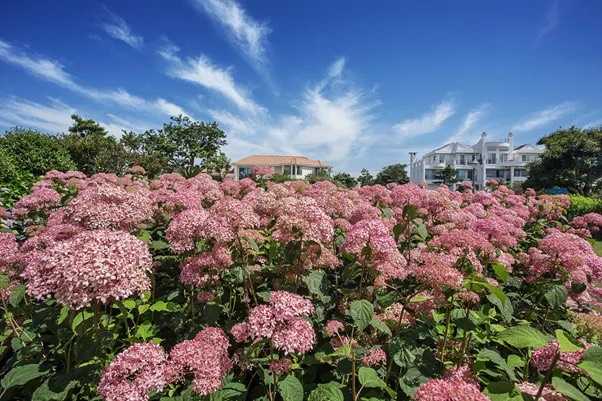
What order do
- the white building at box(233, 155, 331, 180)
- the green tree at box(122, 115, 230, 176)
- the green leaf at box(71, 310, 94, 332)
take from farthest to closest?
the white building at box(233, 155, 331, 180), the green tree at box(122, 115, 230, 176), the green leaf at box(71, 310, 94, 332)

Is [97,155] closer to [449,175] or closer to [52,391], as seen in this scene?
[52,391]

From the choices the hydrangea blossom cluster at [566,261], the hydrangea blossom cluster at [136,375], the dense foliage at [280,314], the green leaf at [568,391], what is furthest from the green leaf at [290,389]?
the hydrangea blossom cluster at [566,261]

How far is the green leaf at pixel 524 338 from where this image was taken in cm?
152

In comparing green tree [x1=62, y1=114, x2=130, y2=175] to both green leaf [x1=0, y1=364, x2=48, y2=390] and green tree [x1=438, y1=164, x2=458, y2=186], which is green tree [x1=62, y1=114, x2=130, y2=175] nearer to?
green leaf [x1=0, y1=364, x2=48, y2=390]

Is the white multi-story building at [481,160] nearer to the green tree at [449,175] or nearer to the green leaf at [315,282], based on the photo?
the green tree at [449,175]

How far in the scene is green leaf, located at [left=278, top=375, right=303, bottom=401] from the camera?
1792 millimetres

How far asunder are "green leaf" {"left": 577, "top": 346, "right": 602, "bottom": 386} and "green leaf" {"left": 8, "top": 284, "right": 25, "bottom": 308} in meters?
3.38

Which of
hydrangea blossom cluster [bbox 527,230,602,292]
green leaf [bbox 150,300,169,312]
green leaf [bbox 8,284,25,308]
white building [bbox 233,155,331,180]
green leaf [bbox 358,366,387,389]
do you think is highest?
white building [bbox 233,155,331,180]

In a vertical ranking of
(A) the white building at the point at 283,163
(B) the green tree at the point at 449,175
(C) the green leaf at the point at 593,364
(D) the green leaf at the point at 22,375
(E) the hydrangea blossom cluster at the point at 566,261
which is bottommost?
(D) the green leaf at the point at 22,375

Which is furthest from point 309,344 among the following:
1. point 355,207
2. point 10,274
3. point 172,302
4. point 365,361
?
point 10,274

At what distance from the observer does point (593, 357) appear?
1.38m

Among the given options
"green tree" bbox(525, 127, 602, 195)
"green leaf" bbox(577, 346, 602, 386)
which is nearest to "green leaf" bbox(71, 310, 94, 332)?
"green leaf" bbox(577, 346, 602, 386)

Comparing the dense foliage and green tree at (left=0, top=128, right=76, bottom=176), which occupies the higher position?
green tree at (left=0, top=128, right=76, bottom=176)

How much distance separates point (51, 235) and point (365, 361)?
261 cm
